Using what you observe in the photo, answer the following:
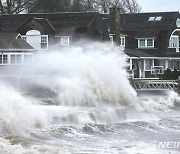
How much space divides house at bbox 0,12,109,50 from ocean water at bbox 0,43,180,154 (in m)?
16.2

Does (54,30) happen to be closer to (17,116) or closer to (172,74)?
(172,74)

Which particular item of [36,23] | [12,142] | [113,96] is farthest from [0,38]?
[12,142]

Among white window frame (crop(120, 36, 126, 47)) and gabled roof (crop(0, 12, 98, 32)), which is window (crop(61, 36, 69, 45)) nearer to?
gabled roof (crop(0, 12, 98, 32))

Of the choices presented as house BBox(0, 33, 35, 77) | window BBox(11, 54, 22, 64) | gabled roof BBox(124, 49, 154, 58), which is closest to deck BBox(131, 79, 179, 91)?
house BBox(0, 33, 35, 77)

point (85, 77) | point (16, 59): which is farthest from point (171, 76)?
point (85, 77)

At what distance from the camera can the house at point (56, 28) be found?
52.9m

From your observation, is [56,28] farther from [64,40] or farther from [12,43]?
[12,43]

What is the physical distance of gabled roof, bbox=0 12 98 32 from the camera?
5444 cm

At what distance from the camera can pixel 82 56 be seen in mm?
32688

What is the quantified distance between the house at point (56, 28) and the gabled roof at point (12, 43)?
158 inches

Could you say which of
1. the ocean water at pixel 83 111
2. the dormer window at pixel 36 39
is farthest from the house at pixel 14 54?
the ocean water at pixel 83 111

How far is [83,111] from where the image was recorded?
24.1 m

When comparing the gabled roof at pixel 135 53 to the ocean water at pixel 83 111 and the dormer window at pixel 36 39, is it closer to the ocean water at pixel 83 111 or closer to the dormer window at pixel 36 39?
the dormer window at pixel 36 39

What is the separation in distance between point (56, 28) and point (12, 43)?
321 inches
